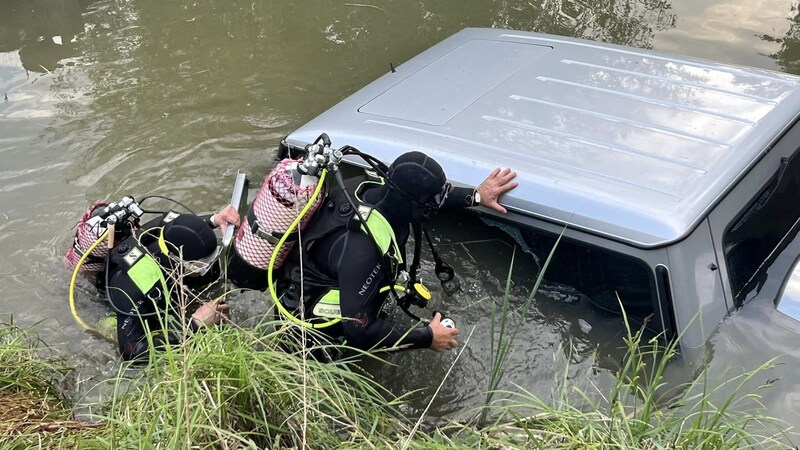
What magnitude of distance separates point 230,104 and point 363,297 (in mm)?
3474

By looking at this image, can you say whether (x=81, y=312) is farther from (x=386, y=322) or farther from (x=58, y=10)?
(x=58, y=10)

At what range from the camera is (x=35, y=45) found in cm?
674

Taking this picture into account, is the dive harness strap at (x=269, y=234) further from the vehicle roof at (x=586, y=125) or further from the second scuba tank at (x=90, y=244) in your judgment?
the second scuba tank at (x=90, y=244)

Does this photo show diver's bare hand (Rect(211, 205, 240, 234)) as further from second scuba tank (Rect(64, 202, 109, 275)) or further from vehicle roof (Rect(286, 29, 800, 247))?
second scuba tank (Rect(64, 202, 109, 275))

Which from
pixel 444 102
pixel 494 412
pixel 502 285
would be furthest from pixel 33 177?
pixel 494 412

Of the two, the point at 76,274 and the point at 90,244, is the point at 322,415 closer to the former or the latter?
the point at 76,274


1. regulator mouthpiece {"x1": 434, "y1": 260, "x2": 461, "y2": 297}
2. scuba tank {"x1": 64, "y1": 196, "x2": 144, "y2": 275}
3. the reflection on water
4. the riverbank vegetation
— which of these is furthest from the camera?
the reflection on water

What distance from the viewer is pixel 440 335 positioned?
9.96ft

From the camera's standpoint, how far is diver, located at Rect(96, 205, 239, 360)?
11.2 ft

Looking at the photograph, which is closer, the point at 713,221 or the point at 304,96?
the point at 713,221

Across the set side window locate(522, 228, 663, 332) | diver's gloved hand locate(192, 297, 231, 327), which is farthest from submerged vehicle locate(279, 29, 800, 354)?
diver's gloved hand locate(192, 297, 231, 327)

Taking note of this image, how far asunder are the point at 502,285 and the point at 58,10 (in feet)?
20.8

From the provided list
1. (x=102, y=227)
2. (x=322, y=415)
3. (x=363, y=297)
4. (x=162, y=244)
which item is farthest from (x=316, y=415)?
(x=102, y=227)

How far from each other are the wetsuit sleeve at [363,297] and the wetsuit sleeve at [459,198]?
45 centimetres
